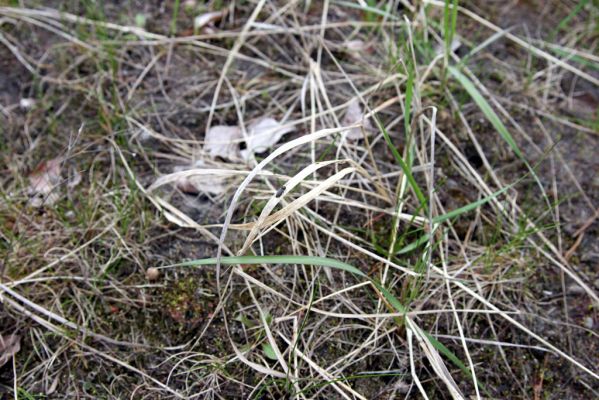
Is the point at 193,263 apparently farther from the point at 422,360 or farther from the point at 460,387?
the point at 460,387

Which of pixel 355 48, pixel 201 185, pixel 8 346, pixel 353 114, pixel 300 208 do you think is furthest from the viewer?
pixel 355 48

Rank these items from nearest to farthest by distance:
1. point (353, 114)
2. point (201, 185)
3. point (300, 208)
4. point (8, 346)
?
point (8, 346) → point (300, 208) → point (201, 185) → point (353, 114)

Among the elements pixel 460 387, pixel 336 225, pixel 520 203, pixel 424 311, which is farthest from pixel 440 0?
pixel 460 387

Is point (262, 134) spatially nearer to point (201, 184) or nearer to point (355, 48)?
point (201, 184)

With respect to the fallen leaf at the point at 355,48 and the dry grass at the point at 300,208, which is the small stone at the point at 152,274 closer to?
the dry grass at the point at 300,208

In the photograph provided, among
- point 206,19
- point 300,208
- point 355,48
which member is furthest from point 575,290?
point 206,19

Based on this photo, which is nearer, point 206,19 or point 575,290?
point 575,290
